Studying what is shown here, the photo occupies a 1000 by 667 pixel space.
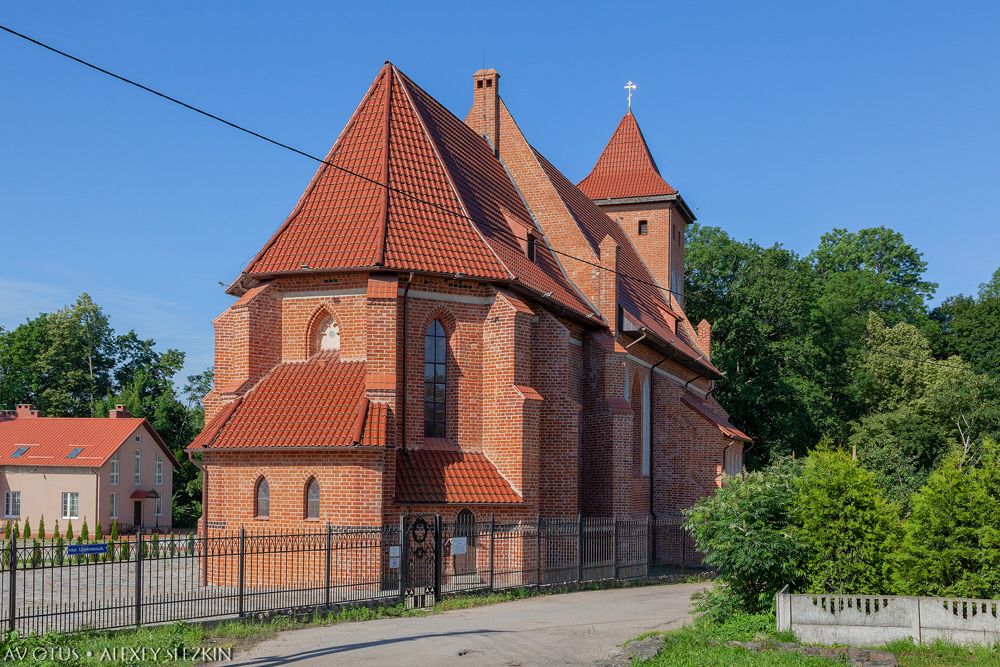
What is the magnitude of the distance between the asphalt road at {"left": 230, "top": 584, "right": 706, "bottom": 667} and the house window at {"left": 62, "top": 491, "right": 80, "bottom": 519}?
112 feet

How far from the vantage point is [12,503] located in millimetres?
47531

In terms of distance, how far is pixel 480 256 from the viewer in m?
22.5

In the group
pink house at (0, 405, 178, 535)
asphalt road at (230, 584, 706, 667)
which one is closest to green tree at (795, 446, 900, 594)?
asphalt road at (230, 584, 706, 667)

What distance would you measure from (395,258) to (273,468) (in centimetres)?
491

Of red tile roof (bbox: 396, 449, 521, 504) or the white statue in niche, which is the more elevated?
the white statue in niche

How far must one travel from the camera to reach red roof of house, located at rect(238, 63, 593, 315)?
21.8 m

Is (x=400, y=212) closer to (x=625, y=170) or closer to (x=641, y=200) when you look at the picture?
(x=641, y=200)

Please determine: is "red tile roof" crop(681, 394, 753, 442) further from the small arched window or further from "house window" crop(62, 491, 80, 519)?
"house window" crop(62, 491, 80, 519)

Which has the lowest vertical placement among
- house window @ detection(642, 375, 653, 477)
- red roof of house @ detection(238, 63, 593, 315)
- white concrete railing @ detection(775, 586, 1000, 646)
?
white concrete railing @ detection(775, 586, 1000, 646)

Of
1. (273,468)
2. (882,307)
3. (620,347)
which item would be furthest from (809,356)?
(273,468)

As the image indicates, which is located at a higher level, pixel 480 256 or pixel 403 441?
pixel 480 256

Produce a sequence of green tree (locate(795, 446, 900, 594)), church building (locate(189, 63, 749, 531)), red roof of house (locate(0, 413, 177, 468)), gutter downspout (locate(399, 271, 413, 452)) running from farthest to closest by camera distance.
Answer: red roof of house (locate(0, 413, 177, 468)) < gutter downspout (locate(399, 271, 413, 452)) < church building (locate(189, 63, 749, 531)) < green tree (locate(795, 446, 900, 594))

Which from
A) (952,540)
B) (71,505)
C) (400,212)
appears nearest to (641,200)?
(400,212)

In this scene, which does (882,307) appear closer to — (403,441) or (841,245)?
(841,245)
